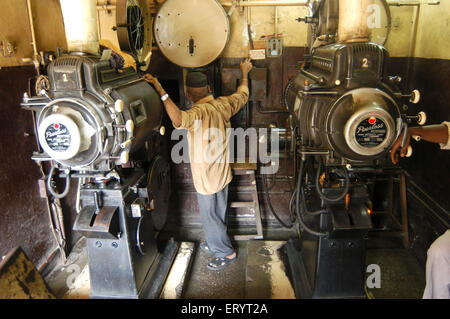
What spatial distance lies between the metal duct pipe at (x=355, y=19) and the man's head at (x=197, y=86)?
1.17m

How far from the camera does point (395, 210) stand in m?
3.35

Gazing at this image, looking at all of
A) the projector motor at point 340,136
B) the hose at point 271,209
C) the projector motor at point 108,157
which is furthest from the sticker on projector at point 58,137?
the hose at point 271,209

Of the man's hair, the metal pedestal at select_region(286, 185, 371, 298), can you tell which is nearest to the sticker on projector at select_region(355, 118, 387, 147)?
the metal pedestal at select_region(286, 185, 371, 298)

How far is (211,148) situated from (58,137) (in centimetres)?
126

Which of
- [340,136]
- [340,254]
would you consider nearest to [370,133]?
[340,136]

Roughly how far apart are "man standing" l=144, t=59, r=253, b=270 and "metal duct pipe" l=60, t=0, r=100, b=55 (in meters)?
0.51

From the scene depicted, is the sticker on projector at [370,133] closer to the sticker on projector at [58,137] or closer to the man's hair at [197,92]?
the man's hair at [197,92]

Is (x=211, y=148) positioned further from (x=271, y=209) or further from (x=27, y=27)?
(x=27, y=27)

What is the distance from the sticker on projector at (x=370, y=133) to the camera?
181cm

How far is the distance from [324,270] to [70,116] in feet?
6.20

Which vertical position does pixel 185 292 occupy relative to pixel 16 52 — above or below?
below

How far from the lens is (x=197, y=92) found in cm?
280

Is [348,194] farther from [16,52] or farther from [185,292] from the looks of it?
[16,52]

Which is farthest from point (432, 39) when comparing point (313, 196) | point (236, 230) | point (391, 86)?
point (236, 230)
